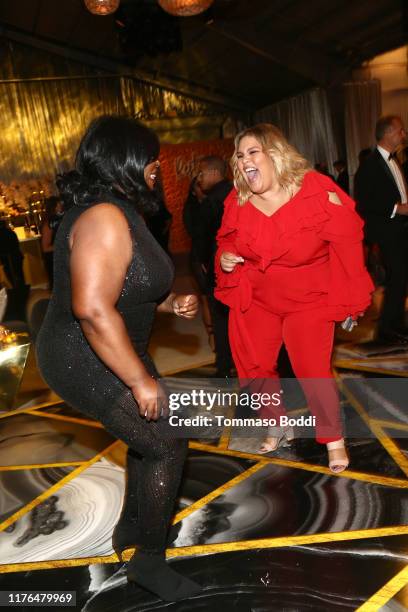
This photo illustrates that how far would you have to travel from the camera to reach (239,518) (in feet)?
8.90

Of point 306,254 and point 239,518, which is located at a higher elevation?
point 306,254

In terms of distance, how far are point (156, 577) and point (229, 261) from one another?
1531 mm

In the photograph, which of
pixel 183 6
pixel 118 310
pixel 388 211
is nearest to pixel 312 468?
pixel 118 310

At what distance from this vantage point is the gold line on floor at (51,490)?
9.75ft

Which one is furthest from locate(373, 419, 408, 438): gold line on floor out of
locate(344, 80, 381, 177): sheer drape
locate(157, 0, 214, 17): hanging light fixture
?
locate(344, 80, 381, 177): sheer drape

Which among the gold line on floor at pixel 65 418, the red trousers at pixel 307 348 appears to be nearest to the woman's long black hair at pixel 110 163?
the red trousers at pixel 307 348

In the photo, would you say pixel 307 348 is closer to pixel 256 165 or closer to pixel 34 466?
pixel 256 165

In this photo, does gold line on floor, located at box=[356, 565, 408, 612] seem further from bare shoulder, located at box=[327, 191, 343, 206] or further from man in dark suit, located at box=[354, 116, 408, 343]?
man in dark suit, located at box=[354, 116, 408, 343]

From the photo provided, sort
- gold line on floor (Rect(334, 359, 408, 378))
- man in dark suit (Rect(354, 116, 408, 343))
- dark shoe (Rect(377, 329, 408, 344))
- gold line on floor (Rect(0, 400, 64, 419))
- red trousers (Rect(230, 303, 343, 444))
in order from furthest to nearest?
dark shoe (Rect(377, 329, 408, 344)) < man in dark suit (Rect(354, 116, 408, 343)) < gold line on floor (Rect(0, 400, 64, 419)) < gold line on floor (Rect(334, 359, 408, 378)) < red trousers (Rect(230, 303, 343, 444))

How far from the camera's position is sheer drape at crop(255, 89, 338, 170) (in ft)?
47.5

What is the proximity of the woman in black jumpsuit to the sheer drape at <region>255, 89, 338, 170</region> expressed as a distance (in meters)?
13.4

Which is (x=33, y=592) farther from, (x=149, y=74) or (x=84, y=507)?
(x=149, y=74)

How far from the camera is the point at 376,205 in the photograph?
5020 mm

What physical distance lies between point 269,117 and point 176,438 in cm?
1637
